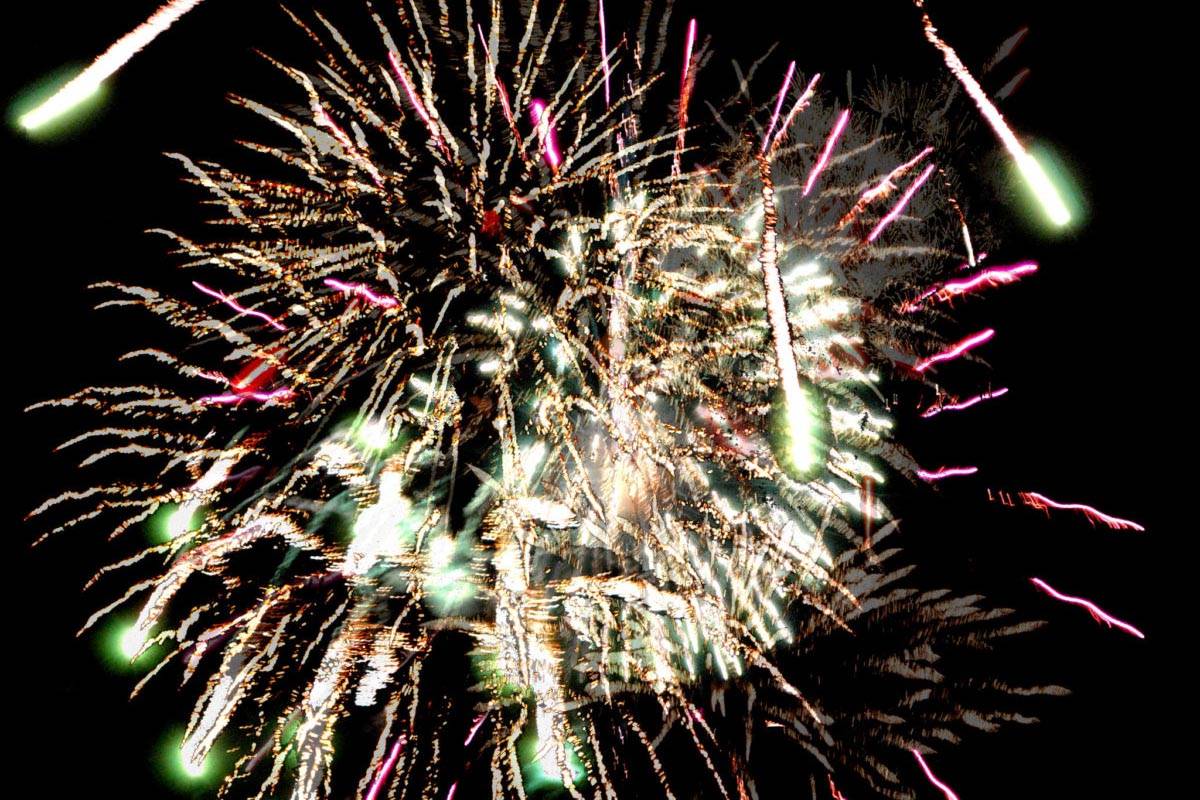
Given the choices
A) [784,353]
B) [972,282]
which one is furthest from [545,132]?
[972,282]

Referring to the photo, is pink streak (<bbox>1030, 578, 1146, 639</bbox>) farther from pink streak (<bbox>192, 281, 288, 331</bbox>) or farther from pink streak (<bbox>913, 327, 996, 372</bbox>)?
pink streak (<bbox>192, 281, 288, 331</bbox>)

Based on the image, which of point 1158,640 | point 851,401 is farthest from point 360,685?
point 1158,640

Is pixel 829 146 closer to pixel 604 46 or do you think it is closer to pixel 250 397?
pixel 604 46

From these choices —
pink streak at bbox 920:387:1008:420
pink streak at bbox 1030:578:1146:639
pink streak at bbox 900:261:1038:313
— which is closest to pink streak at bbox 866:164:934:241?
pink streak at bbox 900:261:1038:313

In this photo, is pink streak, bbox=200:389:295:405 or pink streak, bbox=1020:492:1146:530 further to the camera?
pink streak, bbox=1020:492:1146:530

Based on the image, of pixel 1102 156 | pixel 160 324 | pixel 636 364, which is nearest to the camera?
pixel 636 364

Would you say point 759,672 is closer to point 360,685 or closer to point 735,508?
point 735,508
